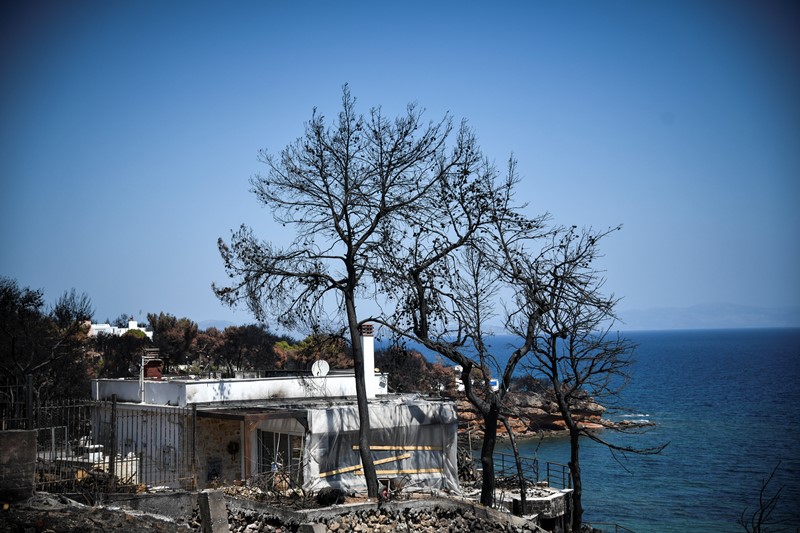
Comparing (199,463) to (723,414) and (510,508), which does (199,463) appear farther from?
(723,414)

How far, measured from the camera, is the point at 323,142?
22.2 m

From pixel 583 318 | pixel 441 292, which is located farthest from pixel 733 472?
pixel 441 292

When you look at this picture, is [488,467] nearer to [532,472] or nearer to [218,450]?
[218,450]

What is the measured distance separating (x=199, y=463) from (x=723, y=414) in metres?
82.5

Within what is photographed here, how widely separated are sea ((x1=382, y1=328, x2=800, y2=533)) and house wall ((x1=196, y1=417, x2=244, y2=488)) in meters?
9.90

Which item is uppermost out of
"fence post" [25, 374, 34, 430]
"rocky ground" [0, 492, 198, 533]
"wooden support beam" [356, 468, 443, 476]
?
"fence post" [25, 374, 34, 430]

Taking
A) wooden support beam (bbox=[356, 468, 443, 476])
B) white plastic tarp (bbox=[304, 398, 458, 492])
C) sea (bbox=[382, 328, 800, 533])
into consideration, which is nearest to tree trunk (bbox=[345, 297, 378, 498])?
white plastic tarp (bbox=[304, 398, 458, 492])

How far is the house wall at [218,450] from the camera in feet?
76.5

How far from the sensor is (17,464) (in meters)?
13.7

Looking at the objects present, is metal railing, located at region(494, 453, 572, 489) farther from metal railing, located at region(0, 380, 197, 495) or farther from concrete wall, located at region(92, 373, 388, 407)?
metal railing, located at region(0, 380, 197, 495)

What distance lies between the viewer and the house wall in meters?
23.3

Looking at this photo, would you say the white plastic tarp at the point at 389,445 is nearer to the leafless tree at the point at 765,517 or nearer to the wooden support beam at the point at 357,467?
the wooden support beam at the point at 357,467

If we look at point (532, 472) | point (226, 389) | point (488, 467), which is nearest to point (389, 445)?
point (488, 467)

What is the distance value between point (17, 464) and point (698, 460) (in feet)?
192
